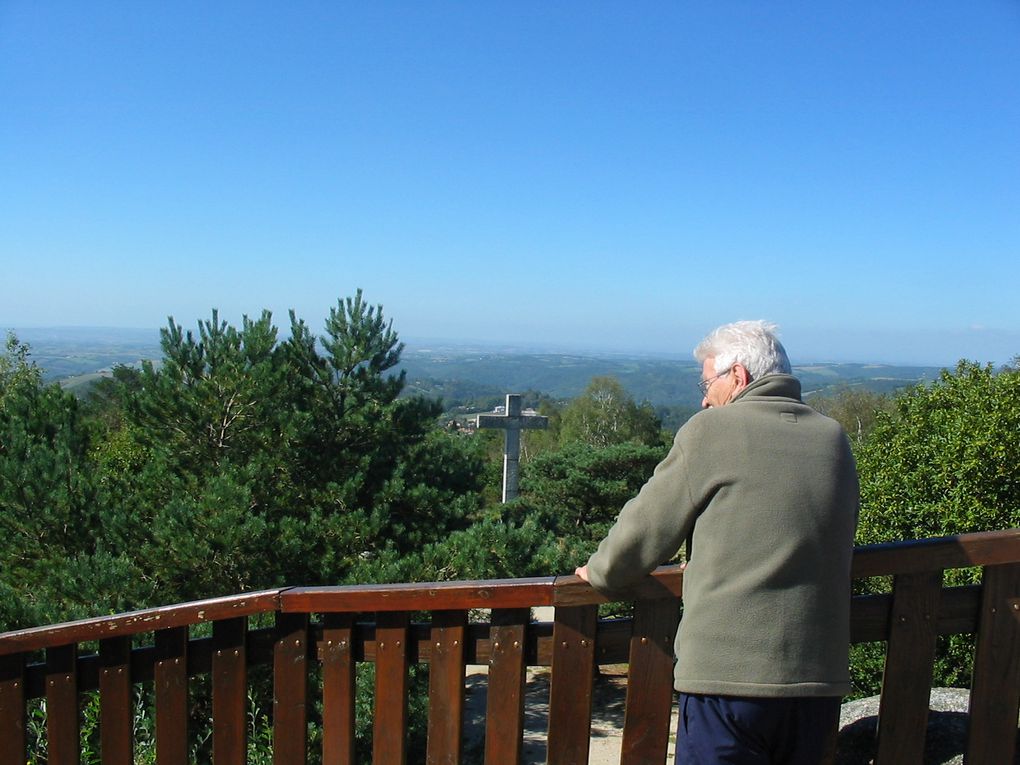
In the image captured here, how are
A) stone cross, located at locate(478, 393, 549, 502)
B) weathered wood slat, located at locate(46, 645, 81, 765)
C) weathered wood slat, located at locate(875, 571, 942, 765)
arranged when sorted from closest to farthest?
weathered wood slat, located at locate(875, 571, 942, 765), weathered wood slat, located at locate(46, 645, 81, 765), stone cross, located at locate(478, 393, 549, 502)

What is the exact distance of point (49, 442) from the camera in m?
7.57

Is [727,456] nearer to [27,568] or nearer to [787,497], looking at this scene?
[787,497]

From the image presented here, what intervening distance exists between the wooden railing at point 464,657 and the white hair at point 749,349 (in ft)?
1.53

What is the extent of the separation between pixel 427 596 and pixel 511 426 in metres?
14.5

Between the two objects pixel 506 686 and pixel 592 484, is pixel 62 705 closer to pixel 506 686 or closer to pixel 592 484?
pixel 506 686

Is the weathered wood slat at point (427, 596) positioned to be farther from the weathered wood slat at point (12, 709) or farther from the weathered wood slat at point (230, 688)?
the weathered wood slat at point (12, 709)

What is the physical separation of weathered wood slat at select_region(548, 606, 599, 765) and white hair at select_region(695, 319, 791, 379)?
0.64 meters

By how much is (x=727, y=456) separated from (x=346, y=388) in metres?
6.56

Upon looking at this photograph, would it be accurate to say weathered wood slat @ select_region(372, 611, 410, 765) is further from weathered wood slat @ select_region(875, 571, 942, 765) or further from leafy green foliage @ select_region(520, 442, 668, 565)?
leafy green foliage @ select_region(520, 442, 668, 565)

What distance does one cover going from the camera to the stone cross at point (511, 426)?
52.6ft

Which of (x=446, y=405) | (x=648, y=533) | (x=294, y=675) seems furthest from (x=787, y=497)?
(x=446, y=405)

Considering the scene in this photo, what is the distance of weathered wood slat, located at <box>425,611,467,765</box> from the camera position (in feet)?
6.75

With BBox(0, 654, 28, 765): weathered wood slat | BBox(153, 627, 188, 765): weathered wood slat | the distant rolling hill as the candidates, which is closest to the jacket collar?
BBox(153, 627, 188, 765): weathered wood slat

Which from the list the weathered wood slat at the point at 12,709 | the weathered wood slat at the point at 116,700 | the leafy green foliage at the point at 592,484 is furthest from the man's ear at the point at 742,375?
A: the leafy green foliage at the point at 592,484
